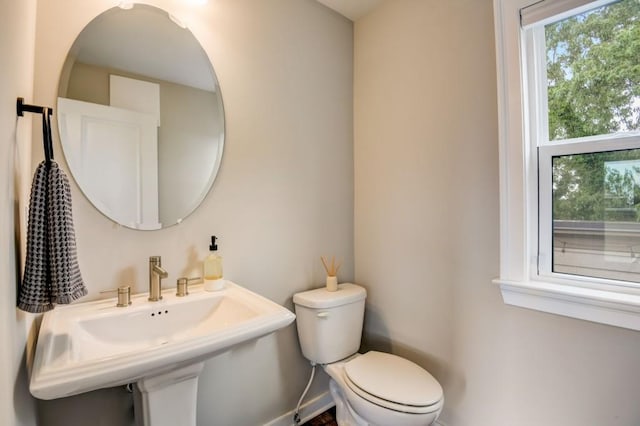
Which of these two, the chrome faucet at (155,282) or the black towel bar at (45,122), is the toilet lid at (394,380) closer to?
the chrome faucet at (155,282)

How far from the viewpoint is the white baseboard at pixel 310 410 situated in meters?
1.56

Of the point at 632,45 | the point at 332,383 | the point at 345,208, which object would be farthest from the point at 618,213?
the point at 332,383

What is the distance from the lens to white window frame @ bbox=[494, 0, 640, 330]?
3.85 feet

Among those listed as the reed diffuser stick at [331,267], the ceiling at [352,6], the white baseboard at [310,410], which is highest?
the ceiling at [352,6]

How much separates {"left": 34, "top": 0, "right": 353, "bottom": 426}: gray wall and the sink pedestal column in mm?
260

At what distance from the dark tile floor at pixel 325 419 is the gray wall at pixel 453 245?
478 mm

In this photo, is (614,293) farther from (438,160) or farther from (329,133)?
(329,133)

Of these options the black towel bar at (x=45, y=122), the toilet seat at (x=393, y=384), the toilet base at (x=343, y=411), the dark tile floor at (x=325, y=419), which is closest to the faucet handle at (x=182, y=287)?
the black towel bar at (x=45, y=122)

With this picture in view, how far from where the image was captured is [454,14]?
143 cm

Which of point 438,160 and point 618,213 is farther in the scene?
point 438,160

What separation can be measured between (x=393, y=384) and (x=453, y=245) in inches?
27.2

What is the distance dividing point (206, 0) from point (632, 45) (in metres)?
1.66

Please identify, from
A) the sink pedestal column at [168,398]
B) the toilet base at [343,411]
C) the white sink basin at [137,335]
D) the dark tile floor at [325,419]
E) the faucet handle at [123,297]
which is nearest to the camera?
the white sink basin at [137,335]

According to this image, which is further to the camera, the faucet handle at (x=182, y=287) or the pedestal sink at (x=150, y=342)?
the faucet handle at (x=182, y=287)
